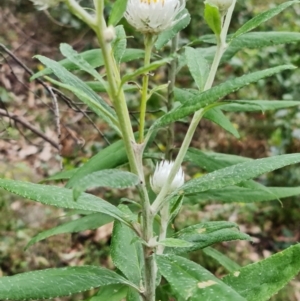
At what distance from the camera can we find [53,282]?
2.66ft

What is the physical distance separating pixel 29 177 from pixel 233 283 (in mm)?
2824

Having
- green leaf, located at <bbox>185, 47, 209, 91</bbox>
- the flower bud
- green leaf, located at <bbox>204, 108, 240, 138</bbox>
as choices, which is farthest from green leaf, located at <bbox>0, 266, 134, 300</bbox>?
green leaf, located at <bbox>204, 108, 240, 138</bbox>

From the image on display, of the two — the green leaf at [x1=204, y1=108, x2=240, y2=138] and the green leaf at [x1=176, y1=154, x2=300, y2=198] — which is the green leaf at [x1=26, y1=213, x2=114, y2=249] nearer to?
the green leaf at [x1=204, y1=108, x2=240, y2=138]

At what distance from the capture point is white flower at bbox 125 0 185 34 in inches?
29.2

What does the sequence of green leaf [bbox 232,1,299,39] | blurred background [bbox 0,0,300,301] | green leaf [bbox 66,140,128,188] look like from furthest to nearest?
1. blurred background [bbox 0,0,300,301]
2. green leaf [bbox 66,140,128,188]
3. green leaf [bbox 232,1,299,39]

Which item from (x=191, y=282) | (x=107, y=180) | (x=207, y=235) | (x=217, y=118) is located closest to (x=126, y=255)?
(x=207, y=235)

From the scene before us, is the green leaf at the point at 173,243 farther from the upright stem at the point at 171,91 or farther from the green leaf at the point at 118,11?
the upright stem at the point at 171,91

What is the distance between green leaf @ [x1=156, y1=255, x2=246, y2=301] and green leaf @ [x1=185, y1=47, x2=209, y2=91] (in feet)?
0.92

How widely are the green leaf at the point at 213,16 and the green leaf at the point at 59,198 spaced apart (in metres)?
0.31

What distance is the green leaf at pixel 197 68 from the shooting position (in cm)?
89

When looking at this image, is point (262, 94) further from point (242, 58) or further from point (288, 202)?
point (288, 202)

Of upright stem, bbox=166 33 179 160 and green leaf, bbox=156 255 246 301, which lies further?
upright stem, bbox=166 33 179 160

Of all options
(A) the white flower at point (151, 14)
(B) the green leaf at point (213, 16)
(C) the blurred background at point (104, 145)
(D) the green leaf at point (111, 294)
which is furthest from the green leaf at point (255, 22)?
(C) the blurred background at point (104, 145)

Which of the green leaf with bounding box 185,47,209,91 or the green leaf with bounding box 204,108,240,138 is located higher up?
the green leaf with bounding box 185,47,209,91
